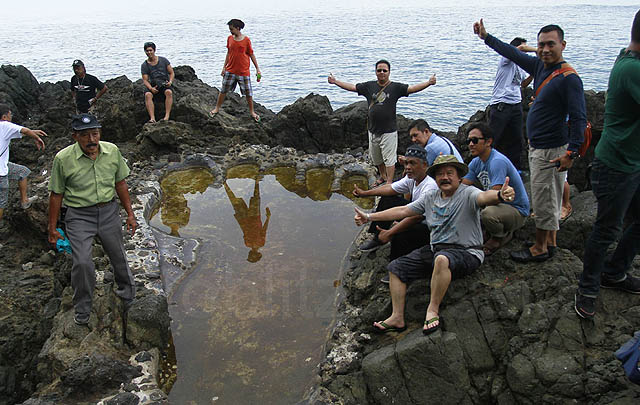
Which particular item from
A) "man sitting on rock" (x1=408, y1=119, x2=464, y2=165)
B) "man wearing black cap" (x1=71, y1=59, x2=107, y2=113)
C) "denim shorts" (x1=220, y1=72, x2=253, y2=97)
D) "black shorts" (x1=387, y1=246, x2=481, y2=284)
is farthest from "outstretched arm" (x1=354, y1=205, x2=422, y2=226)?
"man wearing black cap" (x1=71, y1=59, x2=107, y2=113)

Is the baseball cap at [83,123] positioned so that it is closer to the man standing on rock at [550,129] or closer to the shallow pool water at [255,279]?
the shallow pool water at [255,279]

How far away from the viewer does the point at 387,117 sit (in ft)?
26.8

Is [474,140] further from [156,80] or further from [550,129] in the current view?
[156,80]

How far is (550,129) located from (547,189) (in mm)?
593

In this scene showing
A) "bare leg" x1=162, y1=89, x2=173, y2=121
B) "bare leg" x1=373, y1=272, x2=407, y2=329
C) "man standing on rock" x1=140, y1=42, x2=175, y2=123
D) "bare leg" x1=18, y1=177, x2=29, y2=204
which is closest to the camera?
"bare leg" x1=373, y1=272, x2=407, y2=329

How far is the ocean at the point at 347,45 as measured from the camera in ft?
94.4

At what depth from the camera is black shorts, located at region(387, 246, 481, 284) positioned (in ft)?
15.5

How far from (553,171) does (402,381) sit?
2523 millimetres

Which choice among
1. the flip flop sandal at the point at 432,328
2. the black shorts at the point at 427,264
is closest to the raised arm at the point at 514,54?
the black shorts at the point at 427,264

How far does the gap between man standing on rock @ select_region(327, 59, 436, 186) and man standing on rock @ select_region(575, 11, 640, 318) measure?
13.1 feet

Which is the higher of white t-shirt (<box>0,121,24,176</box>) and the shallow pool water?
white t-shirt (<box>0,121,24,176</box>)

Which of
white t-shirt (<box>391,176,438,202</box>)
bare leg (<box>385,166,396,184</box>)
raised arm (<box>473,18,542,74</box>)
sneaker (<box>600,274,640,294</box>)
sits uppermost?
raised arm (<box>473,18,542,74</box>)

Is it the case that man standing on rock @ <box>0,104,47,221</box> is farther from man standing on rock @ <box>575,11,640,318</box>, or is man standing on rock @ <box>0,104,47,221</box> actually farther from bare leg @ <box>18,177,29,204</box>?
man standing on rock @ <box>575,11,640,318</box>

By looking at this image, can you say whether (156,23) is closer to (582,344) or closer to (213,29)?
(213,29)
